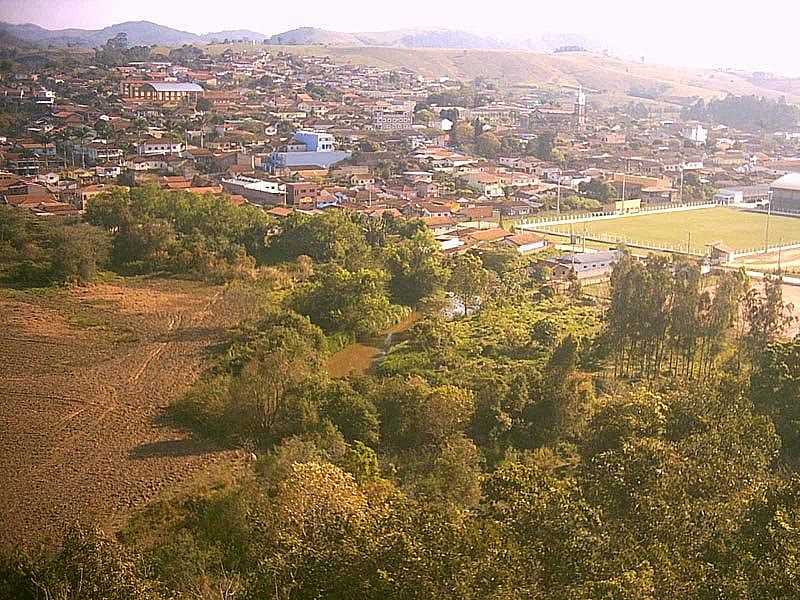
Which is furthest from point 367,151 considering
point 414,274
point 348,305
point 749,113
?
point 749,113

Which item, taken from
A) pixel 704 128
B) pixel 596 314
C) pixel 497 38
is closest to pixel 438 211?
pixel 596 314

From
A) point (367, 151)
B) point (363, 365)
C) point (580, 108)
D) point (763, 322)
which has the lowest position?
point (363, 365)

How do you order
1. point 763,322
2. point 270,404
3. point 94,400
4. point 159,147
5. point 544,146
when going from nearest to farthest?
point 270,404 → point 94,400 → point 763,322 → point 159,147 → point 544,146

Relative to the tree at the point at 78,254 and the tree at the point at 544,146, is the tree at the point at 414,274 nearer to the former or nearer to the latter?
the tree at the point at 78,254

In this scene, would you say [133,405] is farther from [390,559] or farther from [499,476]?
[390,559]

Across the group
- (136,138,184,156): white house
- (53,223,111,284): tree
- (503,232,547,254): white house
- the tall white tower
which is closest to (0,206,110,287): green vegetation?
(53,223,111,284): tree

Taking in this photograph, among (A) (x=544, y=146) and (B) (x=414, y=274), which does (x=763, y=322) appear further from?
(A) (x=544, y=146)

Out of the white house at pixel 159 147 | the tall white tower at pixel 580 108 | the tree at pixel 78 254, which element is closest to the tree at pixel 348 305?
the tree at pixel 78 254
